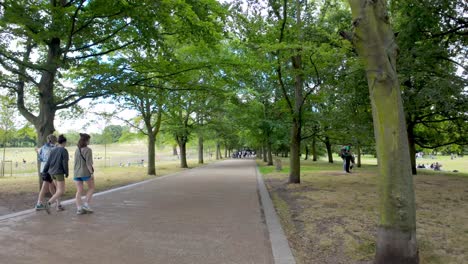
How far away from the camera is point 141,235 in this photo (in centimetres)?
554

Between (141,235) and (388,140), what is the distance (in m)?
4.06

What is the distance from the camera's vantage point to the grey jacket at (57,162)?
7.21 meters

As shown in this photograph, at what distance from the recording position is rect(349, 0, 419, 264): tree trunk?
389 cm

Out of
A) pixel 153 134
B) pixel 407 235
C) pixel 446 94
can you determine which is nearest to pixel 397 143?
pixel 407 235

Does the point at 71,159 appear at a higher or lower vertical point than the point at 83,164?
lower

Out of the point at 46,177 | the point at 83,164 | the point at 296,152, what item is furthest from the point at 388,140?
the point at 296,152

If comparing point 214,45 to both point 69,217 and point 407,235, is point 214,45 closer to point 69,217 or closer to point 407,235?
point 69,217

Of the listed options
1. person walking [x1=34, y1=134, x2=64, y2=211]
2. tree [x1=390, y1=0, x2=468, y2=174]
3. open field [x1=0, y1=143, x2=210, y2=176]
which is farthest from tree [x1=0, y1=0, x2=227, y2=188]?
open field [x1=0, y1=143, x2=210, y2=176]

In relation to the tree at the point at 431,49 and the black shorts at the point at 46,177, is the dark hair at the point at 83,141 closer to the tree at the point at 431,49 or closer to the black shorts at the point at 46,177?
the black shorts at the point at 46,177

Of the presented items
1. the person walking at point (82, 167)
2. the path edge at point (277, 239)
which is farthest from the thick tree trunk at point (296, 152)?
the person walking at point (82, 167)

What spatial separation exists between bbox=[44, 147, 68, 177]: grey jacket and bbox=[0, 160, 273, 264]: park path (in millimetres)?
929

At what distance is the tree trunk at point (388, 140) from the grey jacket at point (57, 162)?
6.35 metres

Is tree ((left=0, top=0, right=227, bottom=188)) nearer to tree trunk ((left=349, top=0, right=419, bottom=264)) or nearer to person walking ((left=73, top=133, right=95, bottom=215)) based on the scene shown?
person walking ((left=73, top=133, right=95, bottom=215))

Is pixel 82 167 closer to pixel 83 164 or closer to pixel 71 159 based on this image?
pixel 83 164
